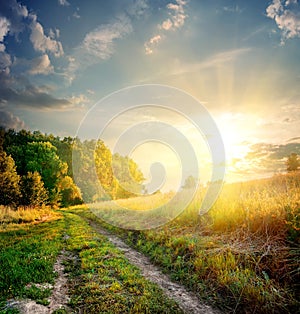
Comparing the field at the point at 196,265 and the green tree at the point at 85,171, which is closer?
the field at the point at 196,265

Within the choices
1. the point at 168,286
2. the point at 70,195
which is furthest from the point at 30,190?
the point at 168,286

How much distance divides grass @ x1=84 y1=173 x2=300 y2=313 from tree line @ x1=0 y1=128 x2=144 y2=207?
58.6ft

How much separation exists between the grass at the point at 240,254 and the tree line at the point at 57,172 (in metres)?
17.9

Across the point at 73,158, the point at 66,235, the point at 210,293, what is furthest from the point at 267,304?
the point at 73,158

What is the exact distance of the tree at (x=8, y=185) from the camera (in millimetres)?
21703

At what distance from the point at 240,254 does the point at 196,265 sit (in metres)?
1.23

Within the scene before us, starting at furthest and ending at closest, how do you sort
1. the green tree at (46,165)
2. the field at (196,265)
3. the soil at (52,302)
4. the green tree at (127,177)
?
the green tree at (127,177), the green tree at (46,165), the field at (196,265), the soil at (52,302)

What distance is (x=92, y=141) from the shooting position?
51438 mm

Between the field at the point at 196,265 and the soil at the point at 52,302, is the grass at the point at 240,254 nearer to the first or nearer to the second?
the field at the point at 196,265

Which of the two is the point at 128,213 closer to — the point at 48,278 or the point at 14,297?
the point at 48,278

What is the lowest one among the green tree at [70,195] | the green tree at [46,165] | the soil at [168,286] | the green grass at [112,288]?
the green tree at [70,195]

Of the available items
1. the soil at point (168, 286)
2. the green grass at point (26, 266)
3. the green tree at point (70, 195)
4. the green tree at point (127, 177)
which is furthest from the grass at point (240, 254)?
the green tree at point (127, 177)

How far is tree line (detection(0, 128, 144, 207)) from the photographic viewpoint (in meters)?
23.3

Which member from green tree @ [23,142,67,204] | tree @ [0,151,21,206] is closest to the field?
tree @ [0,151,21,206]
